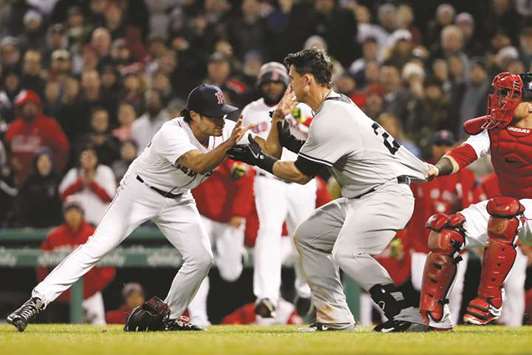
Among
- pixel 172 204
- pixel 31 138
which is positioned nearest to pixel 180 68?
pixel 31 138

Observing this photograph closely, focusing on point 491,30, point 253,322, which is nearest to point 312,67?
point 253,322

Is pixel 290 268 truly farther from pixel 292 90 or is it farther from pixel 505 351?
pixel 505 351

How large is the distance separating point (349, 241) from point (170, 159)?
1.43 metres

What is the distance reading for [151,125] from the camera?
1396cm

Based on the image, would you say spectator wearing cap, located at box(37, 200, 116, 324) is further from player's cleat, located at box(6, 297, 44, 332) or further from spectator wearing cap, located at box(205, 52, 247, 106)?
player's cleat, located at box(6, 297, 44, 332)

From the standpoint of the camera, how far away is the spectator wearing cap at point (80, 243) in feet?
40.6

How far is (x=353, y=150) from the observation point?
7867 millimetres

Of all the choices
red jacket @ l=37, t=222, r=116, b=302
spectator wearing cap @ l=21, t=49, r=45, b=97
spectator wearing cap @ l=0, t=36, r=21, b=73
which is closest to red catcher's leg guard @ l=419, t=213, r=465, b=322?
red jacket @ l=37, t=222, r=116, b=302

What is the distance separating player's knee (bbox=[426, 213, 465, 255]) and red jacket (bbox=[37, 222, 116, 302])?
5.41 metres

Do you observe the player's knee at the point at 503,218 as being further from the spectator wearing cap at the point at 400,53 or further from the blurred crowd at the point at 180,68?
the spectator wearing cap at the point at 400,53

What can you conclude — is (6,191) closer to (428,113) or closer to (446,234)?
(428,113)

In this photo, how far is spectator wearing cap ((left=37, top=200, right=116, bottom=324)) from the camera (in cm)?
1237

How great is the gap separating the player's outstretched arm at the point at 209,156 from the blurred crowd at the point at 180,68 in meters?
4.36

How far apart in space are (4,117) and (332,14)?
4317 millimetres
